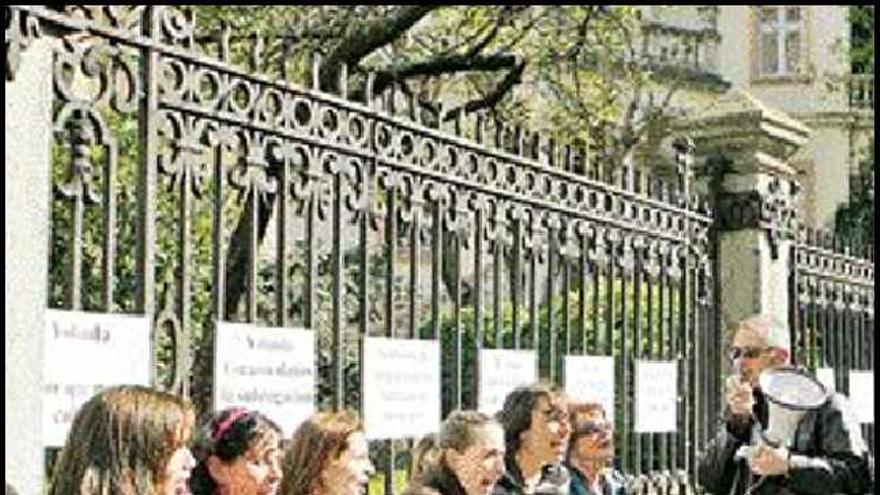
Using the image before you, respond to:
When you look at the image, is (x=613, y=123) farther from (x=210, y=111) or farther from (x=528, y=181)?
(x=210, y=111)

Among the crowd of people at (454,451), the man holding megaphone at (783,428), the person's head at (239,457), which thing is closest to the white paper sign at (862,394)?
the crowd of people at (454,451)

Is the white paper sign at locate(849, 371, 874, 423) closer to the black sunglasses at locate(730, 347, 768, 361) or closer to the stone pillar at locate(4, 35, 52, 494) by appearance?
the black sunglasses at locate(730, 347, 768, 361)

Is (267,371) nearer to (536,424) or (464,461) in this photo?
(464,461)

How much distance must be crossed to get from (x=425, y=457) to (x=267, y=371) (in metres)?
0.56

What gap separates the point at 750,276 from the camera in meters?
11.5

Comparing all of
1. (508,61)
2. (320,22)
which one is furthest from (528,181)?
(320,22)

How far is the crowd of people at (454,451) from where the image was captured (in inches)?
202

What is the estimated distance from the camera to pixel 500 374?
8625 millimetres

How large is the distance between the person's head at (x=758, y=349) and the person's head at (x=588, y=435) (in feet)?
1.84

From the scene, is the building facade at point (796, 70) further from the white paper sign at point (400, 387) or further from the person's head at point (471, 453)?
the person's head at point (471, 453)

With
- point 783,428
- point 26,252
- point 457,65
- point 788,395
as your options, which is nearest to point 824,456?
point 783,428

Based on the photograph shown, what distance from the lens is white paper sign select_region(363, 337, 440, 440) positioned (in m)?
7.54

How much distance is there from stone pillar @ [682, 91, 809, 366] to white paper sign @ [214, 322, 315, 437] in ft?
15.8

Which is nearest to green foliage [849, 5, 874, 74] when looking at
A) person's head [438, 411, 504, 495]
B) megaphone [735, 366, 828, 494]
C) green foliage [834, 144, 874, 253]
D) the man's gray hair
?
green foliage [834, 144, 874, 253]
